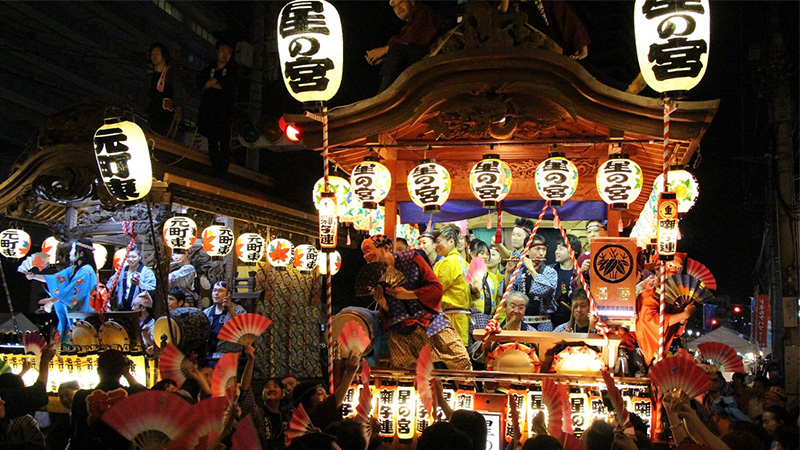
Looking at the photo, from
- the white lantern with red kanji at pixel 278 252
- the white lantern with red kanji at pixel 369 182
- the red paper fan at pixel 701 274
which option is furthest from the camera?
the white lantern with red kanji at pixel 278 252

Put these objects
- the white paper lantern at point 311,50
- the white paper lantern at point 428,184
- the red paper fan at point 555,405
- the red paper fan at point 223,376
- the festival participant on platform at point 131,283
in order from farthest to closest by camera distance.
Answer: the festival participant on platform at point 131,283
the white paper lantern at point 428,184
the white paper lantern at point 311,50
the red paper fan at point 223,376
the red paper fan at point 555,405

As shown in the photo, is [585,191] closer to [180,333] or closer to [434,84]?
[434,84]

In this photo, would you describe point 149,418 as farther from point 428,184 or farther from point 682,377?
point 428,184

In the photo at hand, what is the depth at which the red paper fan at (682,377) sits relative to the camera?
4816 mm

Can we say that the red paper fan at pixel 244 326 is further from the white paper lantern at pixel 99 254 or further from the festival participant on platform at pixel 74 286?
the white paper lantern at pixel 99 254

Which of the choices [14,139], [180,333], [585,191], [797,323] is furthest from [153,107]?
[797,323]

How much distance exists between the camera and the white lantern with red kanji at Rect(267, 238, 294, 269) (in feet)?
59.7

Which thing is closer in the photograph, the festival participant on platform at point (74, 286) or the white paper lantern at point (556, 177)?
the white paper lantern at point (556, 177)

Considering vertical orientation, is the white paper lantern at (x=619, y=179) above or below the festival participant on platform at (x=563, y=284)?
above

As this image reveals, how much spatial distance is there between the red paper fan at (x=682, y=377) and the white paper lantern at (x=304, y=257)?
14.7 m

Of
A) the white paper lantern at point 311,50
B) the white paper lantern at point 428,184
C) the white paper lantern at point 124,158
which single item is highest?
the white paper lantern at point 311,50

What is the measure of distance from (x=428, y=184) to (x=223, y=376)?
4528mm

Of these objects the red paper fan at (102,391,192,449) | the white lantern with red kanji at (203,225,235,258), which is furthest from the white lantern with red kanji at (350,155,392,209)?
the white lantern with red kanji at (203,225,235,258)

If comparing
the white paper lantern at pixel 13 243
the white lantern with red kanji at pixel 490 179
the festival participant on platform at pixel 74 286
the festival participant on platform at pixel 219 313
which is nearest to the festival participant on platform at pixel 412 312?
the white lantern with red kanji at pixel 490 179
